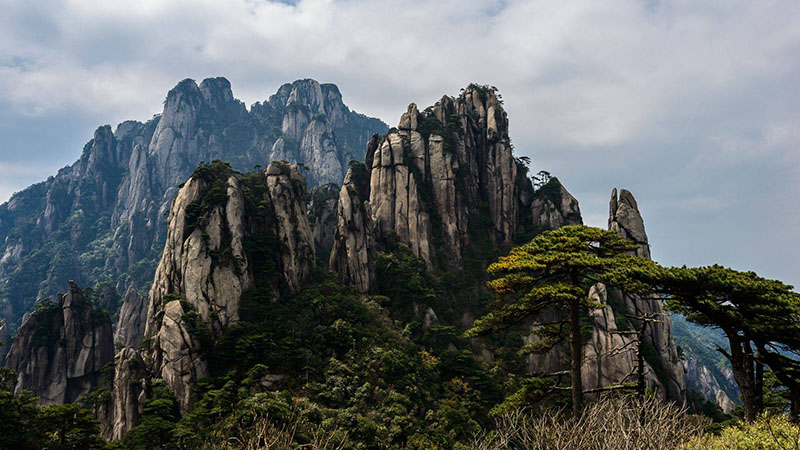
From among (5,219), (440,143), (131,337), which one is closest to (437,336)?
(440,143)

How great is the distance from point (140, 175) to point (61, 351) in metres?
98.9

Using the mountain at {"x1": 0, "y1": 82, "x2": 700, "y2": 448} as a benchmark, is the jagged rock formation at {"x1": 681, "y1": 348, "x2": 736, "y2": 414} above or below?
below

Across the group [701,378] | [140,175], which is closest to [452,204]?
[701,378]

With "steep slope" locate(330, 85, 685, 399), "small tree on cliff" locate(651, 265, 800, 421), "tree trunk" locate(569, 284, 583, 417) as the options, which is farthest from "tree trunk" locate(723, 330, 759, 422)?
"steep slope" locate(330, 85, 685, 399)

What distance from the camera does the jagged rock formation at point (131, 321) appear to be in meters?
62.2

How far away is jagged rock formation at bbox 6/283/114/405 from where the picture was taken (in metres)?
41.4

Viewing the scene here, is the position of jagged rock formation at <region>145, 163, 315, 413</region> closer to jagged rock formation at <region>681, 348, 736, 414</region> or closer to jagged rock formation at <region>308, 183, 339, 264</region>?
jagged rock formation at <region>308, 183, 339, 264</region>

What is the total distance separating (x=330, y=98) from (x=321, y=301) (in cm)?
13559

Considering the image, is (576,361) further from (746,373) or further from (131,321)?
(131,321)

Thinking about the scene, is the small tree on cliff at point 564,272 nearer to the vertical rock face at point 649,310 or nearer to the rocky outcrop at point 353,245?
the vertical rock face at point 649,310

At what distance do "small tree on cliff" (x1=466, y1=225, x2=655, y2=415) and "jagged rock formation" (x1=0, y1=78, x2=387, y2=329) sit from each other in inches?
4272

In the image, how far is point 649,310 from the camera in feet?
147

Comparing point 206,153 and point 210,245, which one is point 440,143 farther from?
point 206,153

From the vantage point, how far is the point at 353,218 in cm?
4884
